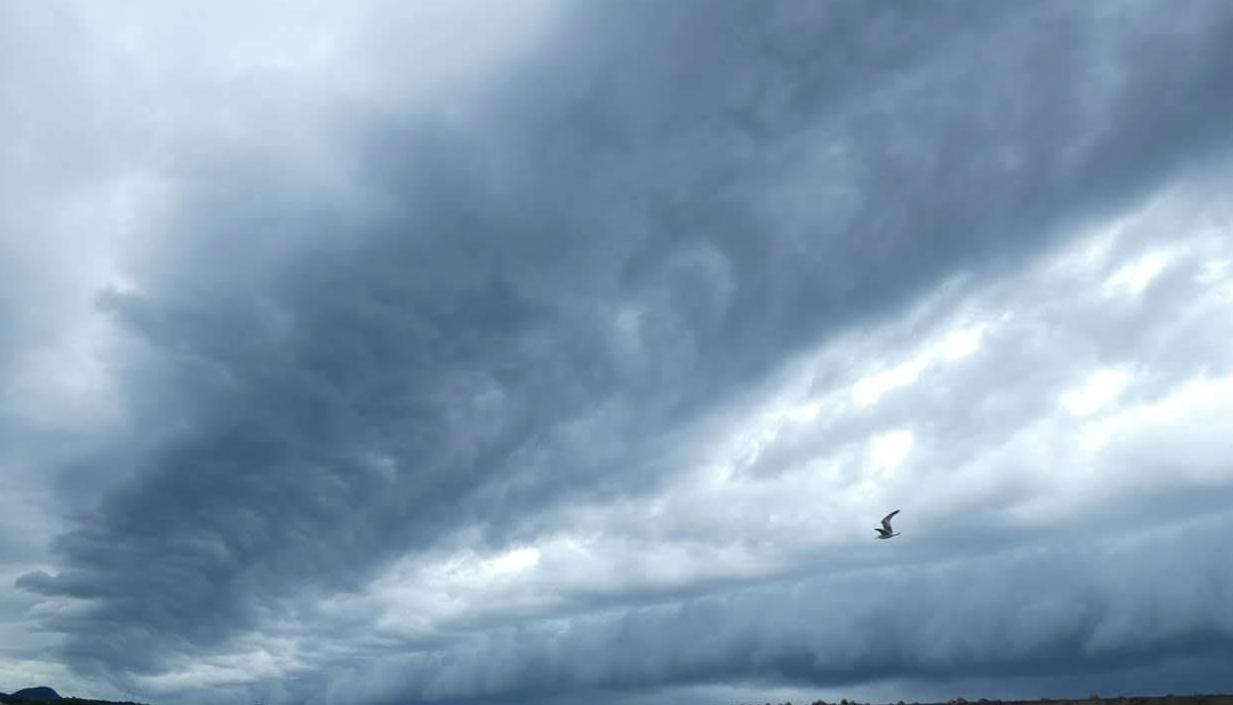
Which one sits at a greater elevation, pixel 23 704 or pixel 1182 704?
pixel 1182 704

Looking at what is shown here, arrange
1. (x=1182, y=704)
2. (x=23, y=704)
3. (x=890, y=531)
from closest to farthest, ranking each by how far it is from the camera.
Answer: (x=1182, y=704)
(x=890, y=531)
(x=23, y=704)

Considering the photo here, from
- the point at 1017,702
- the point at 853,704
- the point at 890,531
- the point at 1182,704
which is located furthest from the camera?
the point at 890,531

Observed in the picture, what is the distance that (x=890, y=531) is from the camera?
99.4m

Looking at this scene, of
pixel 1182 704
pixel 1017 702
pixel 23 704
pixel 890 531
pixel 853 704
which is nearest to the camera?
pixel 1182 704

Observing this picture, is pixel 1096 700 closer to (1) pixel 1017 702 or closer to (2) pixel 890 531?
(1) pixel 1017 702

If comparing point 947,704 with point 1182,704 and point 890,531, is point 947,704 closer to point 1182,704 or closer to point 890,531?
point 1182,704

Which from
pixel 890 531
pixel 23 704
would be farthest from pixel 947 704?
pixel 23 704

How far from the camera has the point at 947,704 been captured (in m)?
75.1

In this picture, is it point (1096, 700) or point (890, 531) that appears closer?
point (1096, 700)

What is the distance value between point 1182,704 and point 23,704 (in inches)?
10146

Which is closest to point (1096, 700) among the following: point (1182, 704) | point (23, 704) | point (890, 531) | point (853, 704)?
point (1182, 704)

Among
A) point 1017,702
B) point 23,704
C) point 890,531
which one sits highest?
point 890,531

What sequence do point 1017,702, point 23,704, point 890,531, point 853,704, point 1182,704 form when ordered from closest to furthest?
point 1182,704
point 1017,702
point 853,704
point 890,531
point 23,704

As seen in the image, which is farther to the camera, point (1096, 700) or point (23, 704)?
point (23, 704)
